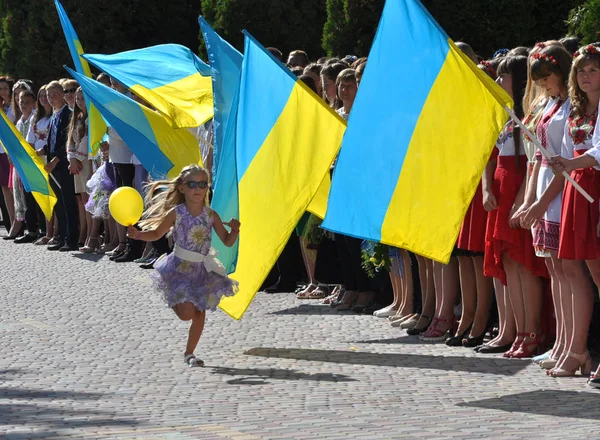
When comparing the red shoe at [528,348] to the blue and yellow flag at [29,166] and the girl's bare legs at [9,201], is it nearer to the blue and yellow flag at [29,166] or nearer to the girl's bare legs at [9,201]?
the blue and yellow flag at [29,166]

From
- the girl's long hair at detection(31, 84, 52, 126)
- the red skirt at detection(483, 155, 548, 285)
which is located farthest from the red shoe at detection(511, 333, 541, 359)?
the girl's long hair at detection(31, 84, 52, 126)

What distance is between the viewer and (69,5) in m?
28.2

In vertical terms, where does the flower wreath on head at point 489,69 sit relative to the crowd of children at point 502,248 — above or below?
above

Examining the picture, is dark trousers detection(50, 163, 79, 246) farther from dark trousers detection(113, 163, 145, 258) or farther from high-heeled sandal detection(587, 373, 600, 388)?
high-heeled sandal detection(587, 373, 600, 388)

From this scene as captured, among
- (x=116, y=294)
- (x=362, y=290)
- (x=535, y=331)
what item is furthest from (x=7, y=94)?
(x=535, y=331)

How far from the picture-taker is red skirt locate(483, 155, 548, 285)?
30.1 ft

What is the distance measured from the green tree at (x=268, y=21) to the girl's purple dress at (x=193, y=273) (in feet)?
53.6

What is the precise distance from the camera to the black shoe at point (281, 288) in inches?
523

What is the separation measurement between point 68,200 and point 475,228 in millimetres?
8818

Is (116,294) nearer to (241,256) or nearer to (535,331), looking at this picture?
(241,256)

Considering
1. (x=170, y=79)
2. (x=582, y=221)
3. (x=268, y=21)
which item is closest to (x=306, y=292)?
(x=170, y=79)

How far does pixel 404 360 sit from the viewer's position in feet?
29.9

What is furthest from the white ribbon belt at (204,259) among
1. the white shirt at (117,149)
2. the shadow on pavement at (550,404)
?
the white shirt at (117,149)

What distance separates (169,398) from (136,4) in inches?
903
